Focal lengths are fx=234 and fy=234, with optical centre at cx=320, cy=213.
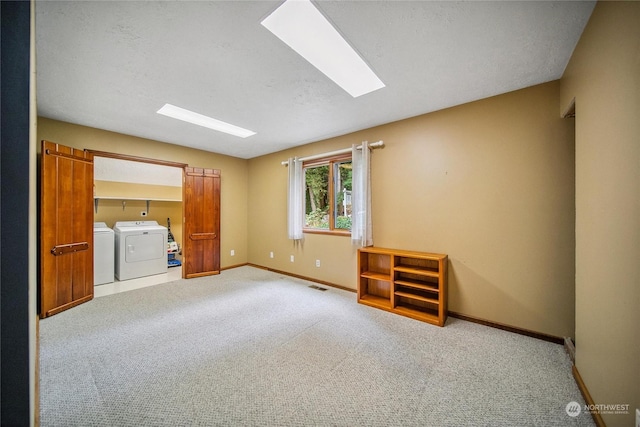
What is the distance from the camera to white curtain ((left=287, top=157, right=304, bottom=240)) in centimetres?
430

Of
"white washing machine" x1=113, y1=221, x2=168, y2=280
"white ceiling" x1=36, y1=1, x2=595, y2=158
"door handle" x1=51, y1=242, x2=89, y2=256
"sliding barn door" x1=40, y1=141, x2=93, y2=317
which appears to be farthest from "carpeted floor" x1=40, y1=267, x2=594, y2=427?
"white ceiling" x1=36, y1=1, x2=595, y2=158

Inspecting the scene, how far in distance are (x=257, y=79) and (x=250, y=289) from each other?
3.01 metres

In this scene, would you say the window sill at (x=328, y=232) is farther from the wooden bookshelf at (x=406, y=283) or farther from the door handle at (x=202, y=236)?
the door handle at (x=202, y=236)

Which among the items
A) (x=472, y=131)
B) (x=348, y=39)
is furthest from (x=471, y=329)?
(x=348, y=39)

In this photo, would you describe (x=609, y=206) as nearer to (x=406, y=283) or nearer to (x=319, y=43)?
(x=406, y=283)

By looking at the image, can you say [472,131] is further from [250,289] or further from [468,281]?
[250,289]

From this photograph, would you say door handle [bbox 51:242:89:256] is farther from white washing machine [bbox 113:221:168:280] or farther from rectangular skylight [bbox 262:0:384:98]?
rectangular skylight [bbox 262:0:384:98]

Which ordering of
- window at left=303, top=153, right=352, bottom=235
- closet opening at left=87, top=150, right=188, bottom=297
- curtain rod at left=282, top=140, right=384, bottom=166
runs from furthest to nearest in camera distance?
closet opening at left=87, top=150, right=188, bottom=297, window at left=303, top=153, right=352, bottom=235, curtain rod at left=282, top=140, right=384, bottom=166

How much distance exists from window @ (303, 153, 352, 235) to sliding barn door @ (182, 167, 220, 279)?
74.6 inches

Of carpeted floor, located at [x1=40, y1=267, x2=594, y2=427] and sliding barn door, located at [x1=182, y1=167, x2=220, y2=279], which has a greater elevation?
sliding barn door, located at [x1=182, y1=167, x2=220, y2=279]

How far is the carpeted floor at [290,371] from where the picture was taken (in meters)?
1.44

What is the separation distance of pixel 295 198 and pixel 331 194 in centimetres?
70

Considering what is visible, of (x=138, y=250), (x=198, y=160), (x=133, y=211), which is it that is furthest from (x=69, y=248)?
(x=133, y=211)

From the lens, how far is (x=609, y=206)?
52.1 inches
